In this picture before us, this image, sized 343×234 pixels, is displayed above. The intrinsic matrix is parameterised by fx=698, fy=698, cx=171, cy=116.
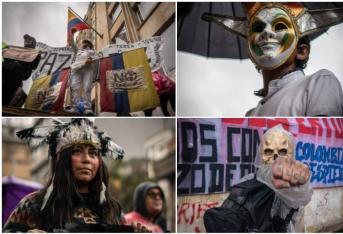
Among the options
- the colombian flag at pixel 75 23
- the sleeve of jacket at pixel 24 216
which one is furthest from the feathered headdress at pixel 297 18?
the sleeve of jacket at pixel 24 216

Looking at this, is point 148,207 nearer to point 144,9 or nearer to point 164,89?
point 164,89

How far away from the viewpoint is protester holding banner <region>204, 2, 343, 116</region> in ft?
17.2

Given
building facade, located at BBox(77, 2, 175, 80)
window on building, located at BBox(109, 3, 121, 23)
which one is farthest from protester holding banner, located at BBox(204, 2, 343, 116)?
window on building, located at BBox(109, 3, 121, 23)

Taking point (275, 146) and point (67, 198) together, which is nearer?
point (67, 198)

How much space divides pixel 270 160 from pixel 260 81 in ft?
1.98

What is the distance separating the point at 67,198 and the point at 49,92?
805mm

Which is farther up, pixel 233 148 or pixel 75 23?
pixel 75 23

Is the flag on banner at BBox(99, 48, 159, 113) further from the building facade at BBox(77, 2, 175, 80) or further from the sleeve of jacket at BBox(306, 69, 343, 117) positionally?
the sleeve of jacket at BBox(306, 69, 343, 117)

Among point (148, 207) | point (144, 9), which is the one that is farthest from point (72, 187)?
point (144, 9)

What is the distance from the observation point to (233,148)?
527 centimetres

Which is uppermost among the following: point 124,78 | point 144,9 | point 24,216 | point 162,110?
point 144,9

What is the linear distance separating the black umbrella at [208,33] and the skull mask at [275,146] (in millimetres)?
635

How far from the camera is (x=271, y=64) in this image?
5289mm

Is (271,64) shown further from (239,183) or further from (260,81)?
(239,183)
